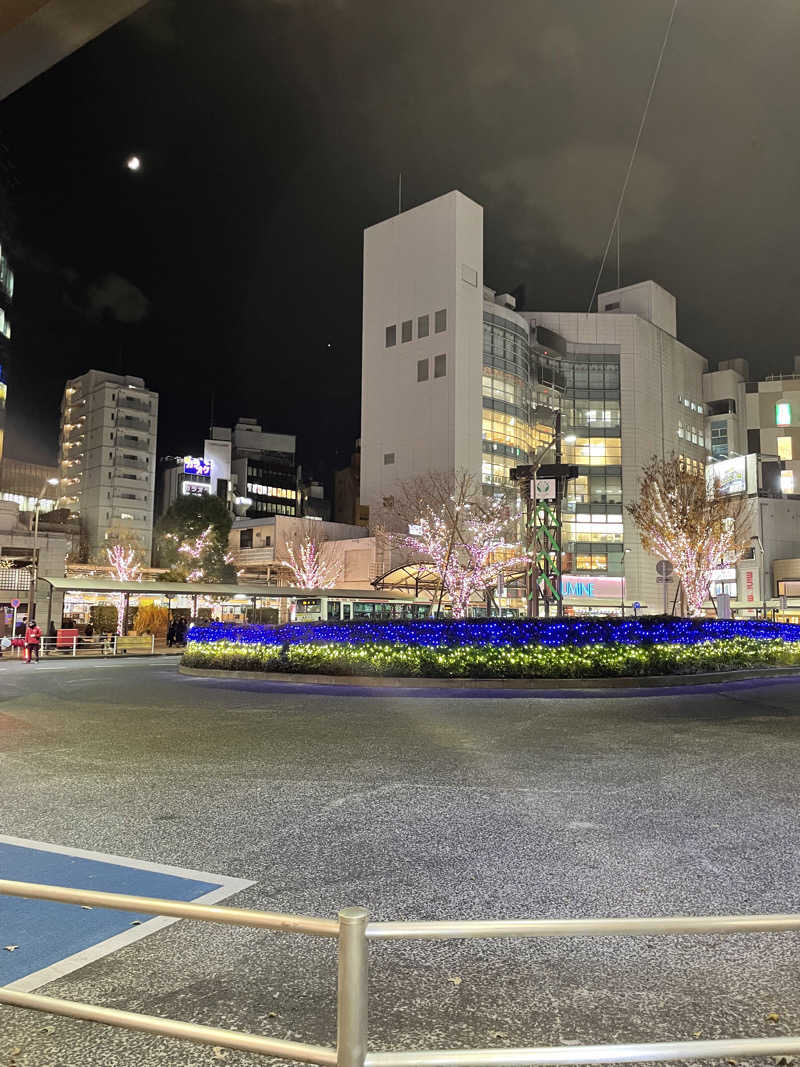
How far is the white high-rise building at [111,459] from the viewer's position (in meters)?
83.5

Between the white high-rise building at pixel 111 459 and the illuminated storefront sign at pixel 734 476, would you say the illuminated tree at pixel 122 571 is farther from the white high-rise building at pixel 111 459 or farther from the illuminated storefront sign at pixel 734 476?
the illuminated storefront sign at pixel 734 476

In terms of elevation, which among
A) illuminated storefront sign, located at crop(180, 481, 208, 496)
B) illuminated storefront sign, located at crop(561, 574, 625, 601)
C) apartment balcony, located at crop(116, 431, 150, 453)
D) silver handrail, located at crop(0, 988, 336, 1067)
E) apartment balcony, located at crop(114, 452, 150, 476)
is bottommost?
silver handrail, located at crop(0, 988, 336, 1067)

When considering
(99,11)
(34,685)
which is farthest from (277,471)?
(99,11)

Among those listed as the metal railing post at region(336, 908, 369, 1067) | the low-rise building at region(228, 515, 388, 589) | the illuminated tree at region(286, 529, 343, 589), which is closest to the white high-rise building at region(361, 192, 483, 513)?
the low-rise building at region(228, 515, 388, 589)

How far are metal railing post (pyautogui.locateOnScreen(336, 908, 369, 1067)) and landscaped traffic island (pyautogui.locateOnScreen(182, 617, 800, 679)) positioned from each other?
53.7 feet

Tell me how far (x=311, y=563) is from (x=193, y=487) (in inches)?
1137

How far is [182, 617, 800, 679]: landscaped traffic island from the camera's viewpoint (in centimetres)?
1827

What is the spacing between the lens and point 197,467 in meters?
93.5

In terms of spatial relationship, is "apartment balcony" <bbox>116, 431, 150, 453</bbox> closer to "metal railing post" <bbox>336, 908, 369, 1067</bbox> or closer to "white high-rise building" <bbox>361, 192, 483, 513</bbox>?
"white high-rise building" <bbox>361, 192, 483, 513</bbox>

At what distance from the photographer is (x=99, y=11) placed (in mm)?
4262

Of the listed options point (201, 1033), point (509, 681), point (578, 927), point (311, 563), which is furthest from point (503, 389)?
point (201, 1033)

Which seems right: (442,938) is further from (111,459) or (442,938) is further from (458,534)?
(111,459)

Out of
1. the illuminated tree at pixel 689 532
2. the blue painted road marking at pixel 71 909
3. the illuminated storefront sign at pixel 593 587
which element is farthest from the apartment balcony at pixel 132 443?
the blue painted road marking at pixel 71 909

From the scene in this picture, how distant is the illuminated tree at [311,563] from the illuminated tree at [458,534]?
8.80m
